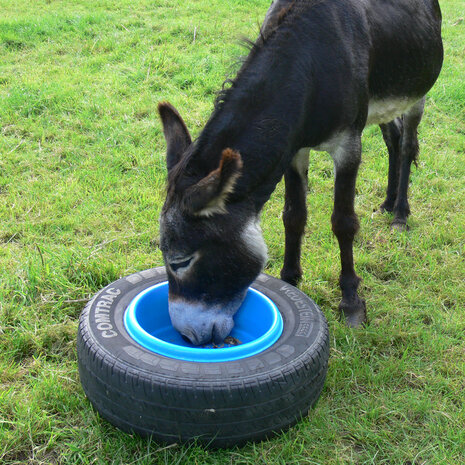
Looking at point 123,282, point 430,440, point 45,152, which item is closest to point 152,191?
point 45,152

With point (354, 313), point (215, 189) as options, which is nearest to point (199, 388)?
point (215, 189)

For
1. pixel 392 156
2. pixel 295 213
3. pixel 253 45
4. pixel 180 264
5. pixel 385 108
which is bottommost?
pixel 392 156

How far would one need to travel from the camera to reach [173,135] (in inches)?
115

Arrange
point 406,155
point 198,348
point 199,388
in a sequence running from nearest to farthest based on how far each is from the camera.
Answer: point 199,388, point 198,348, point 406,155

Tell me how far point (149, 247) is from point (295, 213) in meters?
1.23

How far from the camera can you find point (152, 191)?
5.05m

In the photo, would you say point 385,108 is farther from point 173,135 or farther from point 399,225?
point 173,135

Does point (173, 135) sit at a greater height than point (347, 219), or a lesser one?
greater

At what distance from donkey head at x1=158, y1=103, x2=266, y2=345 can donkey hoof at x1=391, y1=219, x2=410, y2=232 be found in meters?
2.20

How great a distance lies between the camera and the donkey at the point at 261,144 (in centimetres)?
263

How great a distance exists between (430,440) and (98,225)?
3037 mm

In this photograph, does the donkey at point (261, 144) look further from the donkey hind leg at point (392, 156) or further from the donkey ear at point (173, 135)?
the donkey hind leg at point (392, 156)

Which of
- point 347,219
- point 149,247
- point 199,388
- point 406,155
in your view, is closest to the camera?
point 199,388

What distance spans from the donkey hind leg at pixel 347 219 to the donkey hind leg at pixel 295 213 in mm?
342
